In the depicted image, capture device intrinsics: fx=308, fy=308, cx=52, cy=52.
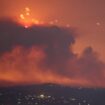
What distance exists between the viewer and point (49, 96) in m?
51.0

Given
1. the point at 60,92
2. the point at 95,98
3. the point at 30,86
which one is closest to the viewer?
the point at 30,86

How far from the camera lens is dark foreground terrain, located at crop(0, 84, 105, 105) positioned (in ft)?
157

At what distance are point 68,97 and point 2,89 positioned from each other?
10701 mm

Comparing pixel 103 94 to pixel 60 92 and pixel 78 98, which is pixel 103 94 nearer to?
pixel 78 98

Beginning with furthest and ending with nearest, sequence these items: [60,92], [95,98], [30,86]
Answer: [95,98] < [60,92] < [30,86]

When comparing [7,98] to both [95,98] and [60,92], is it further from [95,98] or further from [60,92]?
[95,98]

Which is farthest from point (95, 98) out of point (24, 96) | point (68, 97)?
→ point (24, 96)

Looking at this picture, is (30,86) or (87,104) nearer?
(30,86)

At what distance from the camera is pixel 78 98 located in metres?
50.0

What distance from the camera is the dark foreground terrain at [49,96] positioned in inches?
1881

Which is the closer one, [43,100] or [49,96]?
[43,100]

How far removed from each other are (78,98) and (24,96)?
8.79m

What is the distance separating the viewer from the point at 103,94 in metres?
52.2

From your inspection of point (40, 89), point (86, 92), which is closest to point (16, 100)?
point (40, 89)
